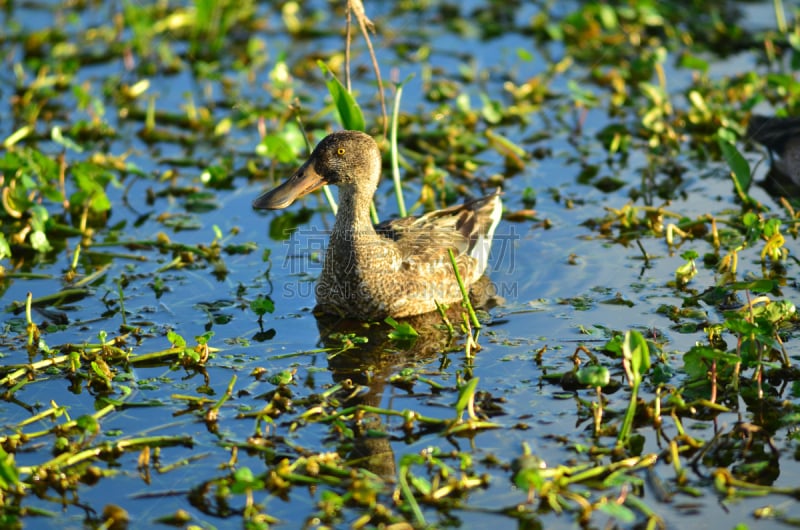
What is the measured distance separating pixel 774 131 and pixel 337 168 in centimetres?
433

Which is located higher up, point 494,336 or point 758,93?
point 758,93

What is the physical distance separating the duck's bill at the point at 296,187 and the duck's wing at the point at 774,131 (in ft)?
14.2

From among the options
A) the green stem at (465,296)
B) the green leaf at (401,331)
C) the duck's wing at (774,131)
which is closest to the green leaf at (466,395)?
the green stem at (465,296)

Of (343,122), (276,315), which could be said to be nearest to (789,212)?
(343,122)

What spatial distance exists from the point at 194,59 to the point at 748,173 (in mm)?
6644

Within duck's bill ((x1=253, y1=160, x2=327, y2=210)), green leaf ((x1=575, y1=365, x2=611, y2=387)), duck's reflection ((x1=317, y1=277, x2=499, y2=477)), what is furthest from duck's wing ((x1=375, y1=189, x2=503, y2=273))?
green leaf ((x1=575, y1=365, x2=611, y2=387))

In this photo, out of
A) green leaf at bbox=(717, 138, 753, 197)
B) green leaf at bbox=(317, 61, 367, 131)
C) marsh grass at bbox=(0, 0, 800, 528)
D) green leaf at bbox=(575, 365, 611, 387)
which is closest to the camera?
marsh grass at bbox=(0, 0, 800, 528)

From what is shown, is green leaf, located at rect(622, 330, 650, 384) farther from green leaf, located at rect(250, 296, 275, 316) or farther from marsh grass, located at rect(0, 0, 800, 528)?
green leaf, located at rect(250, 296, 275, 316)

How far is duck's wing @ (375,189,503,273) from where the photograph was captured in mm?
7480

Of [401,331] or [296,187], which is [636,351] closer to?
[401,331]

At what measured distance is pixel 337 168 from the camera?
23.4 feet

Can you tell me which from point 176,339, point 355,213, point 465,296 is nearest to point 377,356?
point 465,296

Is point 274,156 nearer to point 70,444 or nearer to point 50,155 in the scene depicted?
point 50,155

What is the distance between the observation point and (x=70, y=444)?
17.8 feet
